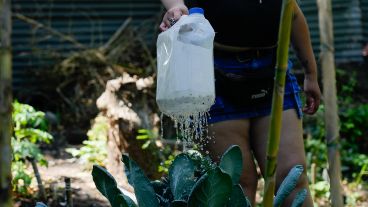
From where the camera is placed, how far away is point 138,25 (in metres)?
8.87

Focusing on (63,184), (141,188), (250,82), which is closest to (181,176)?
(141,188)

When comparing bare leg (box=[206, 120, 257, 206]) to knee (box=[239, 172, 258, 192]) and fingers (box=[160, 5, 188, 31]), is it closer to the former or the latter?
knee (box=[239, 172, 258, 192])

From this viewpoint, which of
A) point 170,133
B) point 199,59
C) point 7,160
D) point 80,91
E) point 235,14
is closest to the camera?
point 7,160

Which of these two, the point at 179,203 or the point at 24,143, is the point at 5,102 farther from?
the point at 24,143

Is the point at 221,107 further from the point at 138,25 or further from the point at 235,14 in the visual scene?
the point at 138,25

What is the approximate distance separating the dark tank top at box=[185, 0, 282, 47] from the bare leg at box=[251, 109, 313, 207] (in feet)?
1.22

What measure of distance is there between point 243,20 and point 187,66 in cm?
74

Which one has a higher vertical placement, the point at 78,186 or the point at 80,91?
the point at 80,91

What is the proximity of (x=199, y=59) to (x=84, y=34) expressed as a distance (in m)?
6.76

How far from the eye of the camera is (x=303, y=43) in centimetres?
321

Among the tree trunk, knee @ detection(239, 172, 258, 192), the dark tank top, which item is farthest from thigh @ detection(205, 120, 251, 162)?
the tree trunk

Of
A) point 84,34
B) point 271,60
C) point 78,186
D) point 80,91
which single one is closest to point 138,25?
point 84,34

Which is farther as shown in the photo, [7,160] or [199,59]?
[199,59]

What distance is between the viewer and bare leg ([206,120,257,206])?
10.3 feet
